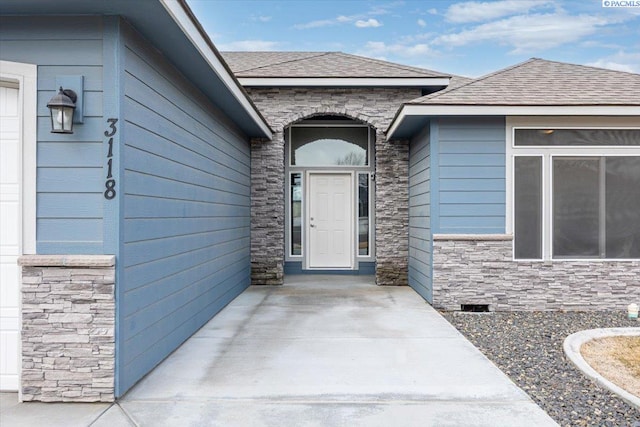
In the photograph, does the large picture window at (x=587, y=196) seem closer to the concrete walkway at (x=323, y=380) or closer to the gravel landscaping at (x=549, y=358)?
the gravel landscaping at (x=549, y=358)

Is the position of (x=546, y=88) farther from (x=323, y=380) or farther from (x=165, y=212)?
(x=165, y=212)

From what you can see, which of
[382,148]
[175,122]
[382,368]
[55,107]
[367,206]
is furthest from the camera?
[367,206]

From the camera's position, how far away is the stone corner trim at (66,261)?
297 cm

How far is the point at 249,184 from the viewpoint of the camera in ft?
26.0

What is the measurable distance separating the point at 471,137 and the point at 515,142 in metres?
0.56

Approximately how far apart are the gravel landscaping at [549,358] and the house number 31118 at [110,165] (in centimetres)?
308

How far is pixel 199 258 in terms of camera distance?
16.1 feet

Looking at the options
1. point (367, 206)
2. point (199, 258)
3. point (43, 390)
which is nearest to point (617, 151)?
point (367, 206)

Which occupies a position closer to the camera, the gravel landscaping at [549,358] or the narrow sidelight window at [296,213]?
the gravel landscaping at [549,358]

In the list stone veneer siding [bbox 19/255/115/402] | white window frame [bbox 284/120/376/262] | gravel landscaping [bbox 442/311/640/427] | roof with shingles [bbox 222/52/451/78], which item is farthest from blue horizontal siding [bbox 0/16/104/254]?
white window frame [bbox 284/120/376/262]

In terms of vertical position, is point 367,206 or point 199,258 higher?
point 367,206

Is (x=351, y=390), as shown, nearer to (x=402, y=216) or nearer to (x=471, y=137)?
(x=471, y=137)

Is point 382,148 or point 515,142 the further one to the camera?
point 382,148

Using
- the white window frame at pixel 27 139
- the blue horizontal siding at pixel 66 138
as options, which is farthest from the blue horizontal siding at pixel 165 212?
the white window frame at pixel 27 139
